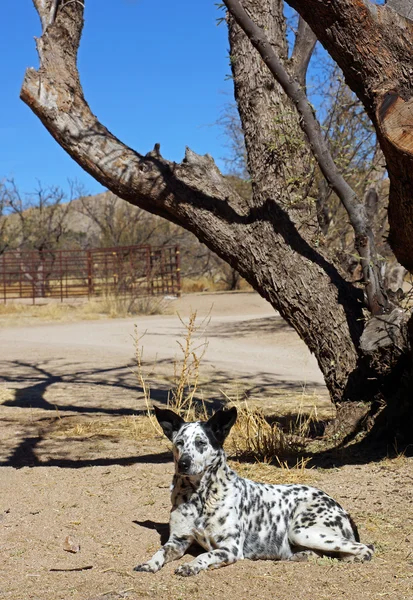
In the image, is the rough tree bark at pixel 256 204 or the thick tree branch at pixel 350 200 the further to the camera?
the rough tree bark at pixel 256 204

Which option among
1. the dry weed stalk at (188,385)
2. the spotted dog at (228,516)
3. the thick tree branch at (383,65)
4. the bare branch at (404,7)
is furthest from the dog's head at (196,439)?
the bare branch at (404,7)

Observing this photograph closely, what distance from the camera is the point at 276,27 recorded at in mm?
8016

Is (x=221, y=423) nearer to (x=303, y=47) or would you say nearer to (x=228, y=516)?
(x=228, y=516)

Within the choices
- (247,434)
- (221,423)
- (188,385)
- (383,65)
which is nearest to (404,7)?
(383,65)

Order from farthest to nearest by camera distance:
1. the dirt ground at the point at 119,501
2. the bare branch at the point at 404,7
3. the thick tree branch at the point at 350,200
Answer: the thick tree branch at the point at 350,200, the bare branch at the point at 404,7, the dirt ground at the point at 119,501

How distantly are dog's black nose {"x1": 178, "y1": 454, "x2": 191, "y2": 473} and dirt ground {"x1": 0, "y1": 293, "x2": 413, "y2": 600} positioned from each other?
0.52 metres

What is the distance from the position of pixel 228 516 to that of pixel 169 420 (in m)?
0.63

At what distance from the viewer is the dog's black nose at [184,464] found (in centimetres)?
425

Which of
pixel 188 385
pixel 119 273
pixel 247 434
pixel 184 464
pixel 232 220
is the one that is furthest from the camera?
pixel 119 273

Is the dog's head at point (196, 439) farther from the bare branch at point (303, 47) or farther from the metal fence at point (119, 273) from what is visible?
the metal fence at point (119, 273)

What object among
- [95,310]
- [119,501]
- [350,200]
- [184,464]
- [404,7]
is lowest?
[119,501]

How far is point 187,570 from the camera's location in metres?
4.11

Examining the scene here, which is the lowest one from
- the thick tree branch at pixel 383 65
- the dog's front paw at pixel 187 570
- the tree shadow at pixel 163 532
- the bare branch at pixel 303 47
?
the tree shadow at pixel 163 532

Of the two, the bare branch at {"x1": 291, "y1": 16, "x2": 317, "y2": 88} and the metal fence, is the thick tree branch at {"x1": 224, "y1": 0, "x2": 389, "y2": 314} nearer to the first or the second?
the bare branch at {"x1": 291, "y1": 16, "x2": 317, "y2": 88}
